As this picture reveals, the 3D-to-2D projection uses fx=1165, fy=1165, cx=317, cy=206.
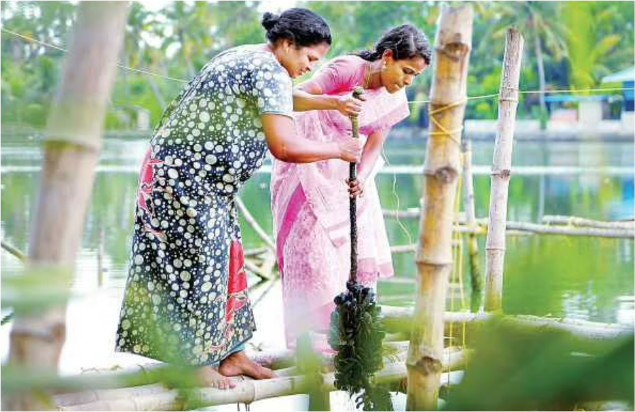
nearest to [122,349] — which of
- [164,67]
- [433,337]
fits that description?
[433,337]

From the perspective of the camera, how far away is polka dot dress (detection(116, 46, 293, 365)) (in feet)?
9.25

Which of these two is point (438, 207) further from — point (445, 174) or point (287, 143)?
point (287, 143)

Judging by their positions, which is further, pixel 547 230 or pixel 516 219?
pixel 516 219

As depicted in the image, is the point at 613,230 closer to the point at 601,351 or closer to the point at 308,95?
the point at 308,95

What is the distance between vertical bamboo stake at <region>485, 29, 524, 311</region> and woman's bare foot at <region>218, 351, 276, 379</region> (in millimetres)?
849

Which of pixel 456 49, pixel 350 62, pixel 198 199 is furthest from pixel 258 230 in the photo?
pixel 456 49

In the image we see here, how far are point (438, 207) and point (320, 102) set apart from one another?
1.23m

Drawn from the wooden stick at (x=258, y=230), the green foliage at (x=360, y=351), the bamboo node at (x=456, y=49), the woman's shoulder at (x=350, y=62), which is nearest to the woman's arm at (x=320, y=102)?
the woman's shoulder at (x=350, y=62)

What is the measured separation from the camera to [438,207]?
1884 mm

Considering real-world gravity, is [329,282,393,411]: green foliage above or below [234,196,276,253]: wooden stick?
below

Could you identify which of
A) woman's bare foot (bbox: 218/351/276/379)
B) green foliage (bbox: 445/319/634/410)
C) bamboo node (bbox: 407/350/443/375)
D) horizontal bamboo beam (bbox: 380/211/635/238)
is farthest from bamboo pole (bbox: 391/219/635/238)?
green foliage (bbox: 445/319/634/410)

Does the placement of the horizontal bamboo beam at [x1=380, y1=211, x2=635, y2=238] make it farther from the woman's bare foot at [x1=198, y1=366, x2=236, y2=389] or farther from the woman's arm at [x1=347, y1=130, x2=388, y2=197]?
the woman's bare foot at [x1=198, y1=366, x2=236, y2=389]

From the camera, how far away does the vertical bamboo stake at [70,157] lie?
82 centimetres

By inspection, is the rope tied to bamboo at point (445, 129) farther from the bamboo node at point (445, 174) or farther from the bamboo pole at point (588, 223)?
the bamboo pole at point (588, 223)
